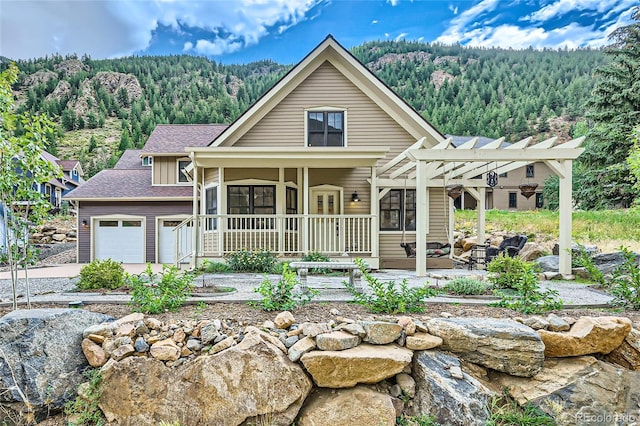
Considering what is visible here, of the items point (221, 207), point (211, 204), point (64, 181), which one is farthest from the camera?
point (64, 181)

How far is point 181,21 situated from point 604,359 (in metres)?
93.2

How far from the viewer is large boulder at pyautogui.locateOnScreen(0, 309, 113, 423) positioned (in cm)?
374

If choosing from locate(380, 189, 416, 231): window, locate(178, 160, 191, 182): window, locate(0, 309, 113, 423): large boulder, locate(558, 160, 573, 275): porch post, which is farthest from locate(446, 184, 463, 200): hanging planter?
locate(178, 160, 191, 182): window

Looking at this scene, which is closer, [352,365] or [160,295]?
[352,365]

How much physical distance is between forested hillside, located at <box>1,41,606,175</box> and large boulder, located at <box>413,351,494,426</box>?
3991cm

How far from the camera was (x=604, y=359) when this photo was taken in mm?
4219

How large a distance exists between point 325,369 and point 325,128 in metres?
8.90

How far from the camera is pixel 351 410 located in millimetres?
3807

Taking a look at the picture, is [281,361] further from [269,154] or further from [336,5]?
[336,5]

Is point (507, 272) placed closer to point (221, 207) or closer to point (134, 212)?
point (221, 207)

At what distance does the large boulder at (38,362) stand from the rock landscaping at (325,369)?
10 mm

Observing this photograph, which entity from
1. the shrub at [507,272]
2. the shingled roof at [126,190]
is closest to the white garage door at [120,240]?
the shingled roof at [126,190]

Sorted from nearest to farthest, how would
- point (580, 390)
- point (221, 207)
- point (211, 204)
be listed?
point (580, 390)
point (221, 207)
point (211, 204)

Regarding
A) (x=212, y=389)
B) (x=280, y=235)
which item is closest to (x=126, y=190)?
(x=280, y=235)
